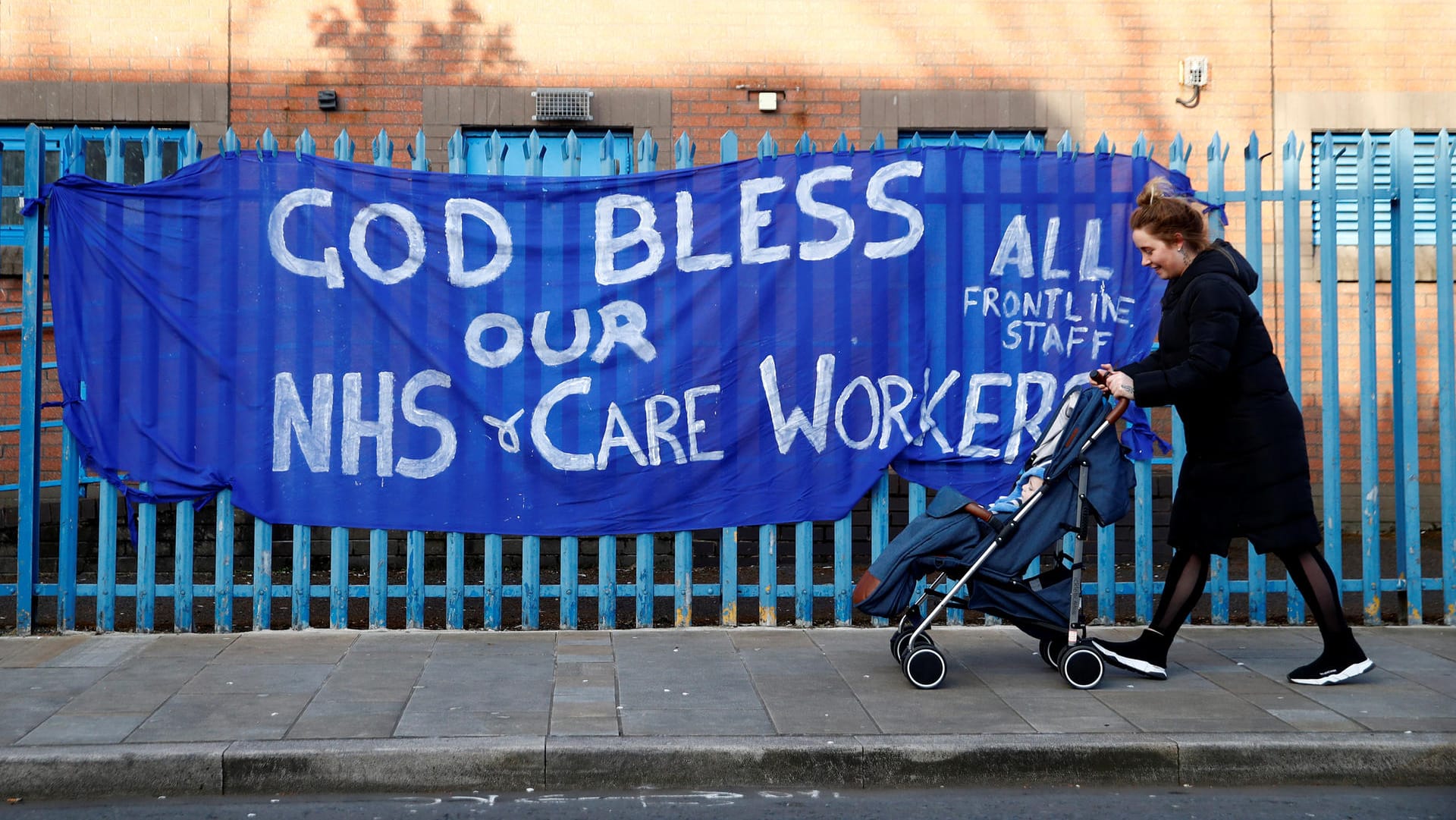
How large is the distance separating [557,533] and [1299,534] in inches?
135

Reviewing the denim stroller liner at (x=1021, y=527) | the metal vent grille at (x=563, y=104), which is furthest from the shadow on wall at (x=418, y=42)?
the denim stroller liner at (x=1021, y=527)

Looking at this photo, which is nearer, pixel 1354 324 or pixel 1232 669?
pixel 1232 669

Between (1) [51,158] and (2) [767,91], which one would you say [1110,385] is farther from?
(1) [51,158]

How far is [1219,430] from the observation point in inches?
211

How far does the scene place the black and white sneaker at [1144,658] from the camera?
538 cm

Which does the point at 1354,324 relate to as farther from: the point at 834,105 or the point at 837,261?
the point at 837,261

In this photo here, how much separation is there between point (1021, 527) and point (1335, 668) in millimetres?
1432

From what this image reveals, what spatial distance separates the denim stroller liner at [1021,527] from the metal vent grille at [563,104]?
5.73 meters

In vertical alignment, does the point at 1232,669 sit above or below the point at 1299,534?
below

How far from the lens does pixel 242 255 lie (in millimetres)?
6379

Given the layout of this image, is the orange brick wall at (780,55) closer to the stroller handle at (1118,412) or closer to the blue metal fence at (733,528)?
the blue metal fence at (733,528)

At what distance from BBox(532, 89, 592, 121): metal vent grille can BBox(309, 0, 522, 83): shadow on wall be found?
355mm

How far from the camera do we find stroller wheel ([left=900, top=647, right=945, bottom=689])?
5.18 m

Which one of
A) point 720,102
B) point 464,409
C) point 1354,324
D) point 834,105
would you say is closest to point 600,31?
point 720,102
